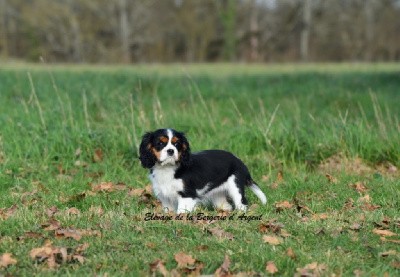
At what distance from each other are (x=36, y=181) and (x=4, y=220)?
212 cm

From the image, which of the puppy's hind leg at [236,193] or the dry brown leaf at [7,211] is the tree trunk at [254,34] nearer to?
the puppy's hind leg at [236,193]

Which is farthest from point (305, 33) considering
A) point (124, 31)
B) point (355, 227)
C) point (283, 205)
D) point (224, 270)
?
point (224, 270)

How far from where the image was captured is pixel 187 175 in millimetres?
6676

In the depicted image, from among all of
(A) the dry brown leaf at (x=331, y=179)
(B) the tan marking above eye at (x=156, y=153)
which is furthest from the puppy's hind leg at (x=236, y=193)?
(A) the dry brown leaf at (x=331, y=179)

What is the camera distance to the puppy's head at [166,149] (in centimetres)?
651

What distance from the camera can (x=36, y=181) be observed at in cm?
812

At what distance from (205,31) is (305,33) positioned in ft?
24.1

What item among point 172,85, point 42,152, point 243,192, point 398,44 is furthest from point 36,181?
point 398,44

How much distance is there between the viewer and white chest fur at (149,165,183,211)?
662cm

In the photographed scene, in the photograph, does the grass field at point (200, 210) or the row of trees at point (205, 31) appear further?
the row of trees at point (205, 31)

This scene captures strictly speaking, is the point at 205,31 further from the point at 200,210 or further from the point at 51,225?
the point at 51,225

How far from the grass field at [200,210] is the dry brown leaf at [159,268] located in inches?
0.4

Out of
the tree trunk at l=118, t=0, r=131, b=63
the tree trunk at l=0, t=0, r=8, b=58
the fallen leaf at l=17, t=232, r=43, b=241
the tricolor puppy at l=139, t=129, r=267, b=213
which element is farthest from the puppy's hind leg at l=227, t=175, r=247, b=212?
the tree trunk at l=0, t=0, r=8, b=58

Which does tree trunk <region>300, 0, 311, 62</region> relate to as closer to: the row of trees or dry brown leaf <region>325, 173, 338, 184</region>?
the row of trees
